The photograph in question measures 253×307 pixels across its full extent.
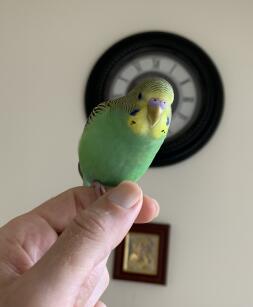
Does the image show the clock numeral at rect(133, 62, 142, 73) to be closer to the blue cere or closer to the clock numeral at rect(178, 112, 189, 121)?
the clock numeral at rect(178, 112, 189, 121)

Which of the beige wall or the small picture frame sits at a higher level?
the beige wall

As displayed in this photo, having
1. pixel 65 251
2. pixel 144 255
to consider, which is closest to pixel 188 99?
pixel 144 255

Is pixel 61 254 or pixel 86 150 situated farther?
pixel 86 150

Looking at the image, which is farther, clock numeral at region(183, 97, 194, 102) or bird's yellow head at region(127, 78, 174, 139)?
clock numeral at region(183, 97, 194, 102)

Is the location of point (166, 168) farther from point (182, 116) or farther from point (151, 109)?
point (151, 109)

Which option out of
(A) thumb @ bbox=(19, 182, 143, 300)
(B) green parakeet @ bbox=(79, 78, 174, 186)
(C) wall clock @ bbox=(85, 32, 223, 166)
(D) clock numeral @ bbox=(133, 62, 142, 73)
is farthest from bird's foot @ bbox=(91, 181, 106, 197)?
(D) clock numeral @ bbox=(133, 62, 142, 73)

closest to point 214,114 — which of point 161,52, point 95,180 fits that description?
point 161,52

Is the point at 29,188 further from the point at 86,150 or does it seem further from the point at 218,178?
the point at 86,150
